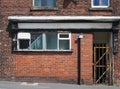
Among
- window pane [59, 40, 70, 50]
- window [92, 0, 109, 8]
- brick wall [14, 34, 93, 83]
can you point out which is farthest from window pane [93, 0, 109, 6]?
window pane [59, 40, 70, 50]

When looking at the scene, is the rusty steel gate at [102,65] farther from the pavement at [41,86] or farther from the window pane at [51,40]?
the window pane at [51,40]

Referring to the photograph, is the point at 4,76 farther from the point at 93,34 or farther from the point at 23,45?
the point at 93,34

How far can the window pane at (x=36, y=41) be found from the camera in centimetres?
2441

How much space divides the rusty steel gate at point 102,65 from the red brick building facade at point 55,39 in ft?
0.55

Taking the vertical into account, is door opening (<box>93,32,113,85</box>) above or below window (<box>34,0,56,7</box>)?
below

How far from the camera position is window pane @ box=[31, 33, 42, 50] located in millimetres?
24406

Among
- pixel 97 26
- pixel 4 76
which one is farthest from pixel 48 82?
pixel 97 26

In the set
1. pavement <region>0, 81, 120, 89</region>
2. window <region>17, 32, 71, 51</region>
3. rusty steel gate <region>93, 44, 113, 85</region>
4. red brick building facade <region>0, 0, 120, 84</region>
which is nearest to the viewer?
pavement <region>0, 81, 120, 89</region>

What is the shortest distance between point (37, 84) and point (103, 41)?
475cm

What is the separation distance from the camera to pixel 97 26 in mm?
24078

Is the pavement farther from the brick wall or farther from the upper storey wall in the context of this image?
the upper storey wall

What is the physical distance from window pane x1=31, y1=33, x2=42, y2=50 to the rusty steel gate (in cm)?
308

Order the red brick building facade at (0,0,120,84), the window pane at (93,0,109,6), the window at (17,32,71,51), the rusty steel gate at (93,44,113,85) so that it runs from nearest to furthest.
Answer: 1. the red brick building facade at (0,0,120,84)
2. the window at (17,32,71,51)
3. the rusty steel gate at (93,44,113,85)
4. the window pane at (93,0,109,6)

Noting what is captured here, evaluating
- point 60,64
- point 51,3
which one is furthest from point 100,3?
point 60,64
